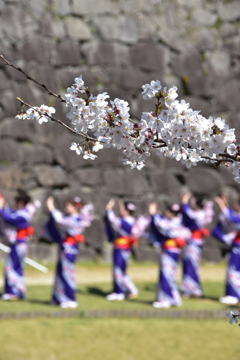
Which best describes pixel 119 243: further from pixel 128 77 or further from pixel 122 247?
pixel 128 77

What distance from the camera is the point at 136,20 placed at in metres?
12.1

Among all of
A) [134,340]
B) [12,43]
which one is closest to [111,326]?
[134,340]

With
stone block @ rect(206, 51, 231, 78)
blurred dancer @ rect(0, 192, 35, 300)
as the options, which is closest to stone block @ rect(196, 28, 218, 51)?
stone block @ rect(206, 51, 231, 78)

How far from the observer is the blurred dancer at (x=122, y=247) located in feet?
27.1

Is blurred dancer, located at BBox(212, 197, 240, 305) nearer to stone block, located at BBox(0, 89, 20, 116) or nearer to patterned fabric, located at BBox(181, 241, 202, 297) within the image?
patterned fabric, located at BBox(181, 241, 202, 297)

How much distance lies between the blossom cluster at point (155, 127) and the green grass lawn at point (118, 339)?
3284 mm

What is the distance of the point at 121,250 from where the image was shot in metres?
8.36

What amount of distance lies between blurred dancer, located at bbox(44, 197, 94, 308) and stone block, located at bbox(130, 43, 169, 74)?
190 inches

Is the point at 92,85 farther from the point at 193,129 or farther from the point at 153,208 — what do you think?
the point at 193,129

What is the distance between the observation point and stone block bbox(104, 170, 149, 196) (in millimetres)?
11781

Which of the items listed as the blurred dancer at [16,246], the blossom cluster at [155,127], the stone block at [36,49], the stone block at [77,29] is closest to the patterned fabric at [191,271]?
the blurred dancer at [16,246]

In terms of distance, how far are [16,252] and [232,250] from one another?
267 centimetres

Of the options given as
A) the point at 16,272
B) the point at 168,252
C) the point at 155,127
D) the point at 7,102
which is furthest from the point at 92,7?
the point at 155,127

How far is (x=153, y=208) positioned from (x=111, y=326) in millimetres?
1869
